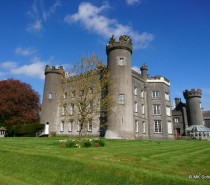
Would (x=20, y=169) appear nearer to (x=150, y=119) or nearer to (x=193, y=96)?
(x=150, y=119)

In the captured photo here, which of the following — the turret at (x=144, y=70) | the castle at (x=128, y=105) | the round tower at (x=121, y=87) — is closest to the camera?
the round tower at (x=121, y=87)

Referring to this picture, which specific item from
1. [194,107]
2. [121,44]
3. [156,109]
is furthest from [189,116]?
[121,44]

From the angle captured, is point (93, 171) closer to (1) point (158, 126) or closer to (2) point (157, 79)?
(1) point (158, 126)

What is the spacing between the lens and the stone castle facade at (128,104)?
85.0 ft

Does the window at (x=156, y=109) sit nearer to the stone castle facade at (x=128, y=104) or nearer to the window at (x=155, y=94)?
the stone castle facade at (x=128, y=104)

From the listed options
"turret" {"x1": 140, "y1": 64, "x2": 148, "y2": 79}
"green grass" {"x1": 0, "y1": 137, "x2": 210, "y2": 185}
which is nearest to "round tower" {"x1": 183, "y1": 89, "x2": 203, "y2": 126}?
"turret" {"x1": 140, "y1": 64, "x2": 148, "y2": 79}

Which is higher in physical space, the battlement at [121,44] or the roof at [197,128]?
the battlement at [121,44]

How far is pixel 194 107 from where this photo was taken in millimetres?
41688

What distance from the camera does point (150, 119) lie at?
32.2m

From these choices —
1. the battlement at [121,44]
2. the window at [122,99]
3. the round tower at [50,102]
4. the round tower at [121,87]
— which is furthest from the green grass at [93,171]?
the round tower at [50,102]

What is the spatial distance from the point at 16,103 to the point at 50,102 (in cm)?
629

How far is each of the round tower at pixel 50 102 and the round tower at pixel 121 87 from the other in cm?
1329

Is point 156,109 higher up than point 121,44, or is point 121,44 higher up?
point 121,44

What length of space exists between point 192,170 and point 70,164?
4793mm
